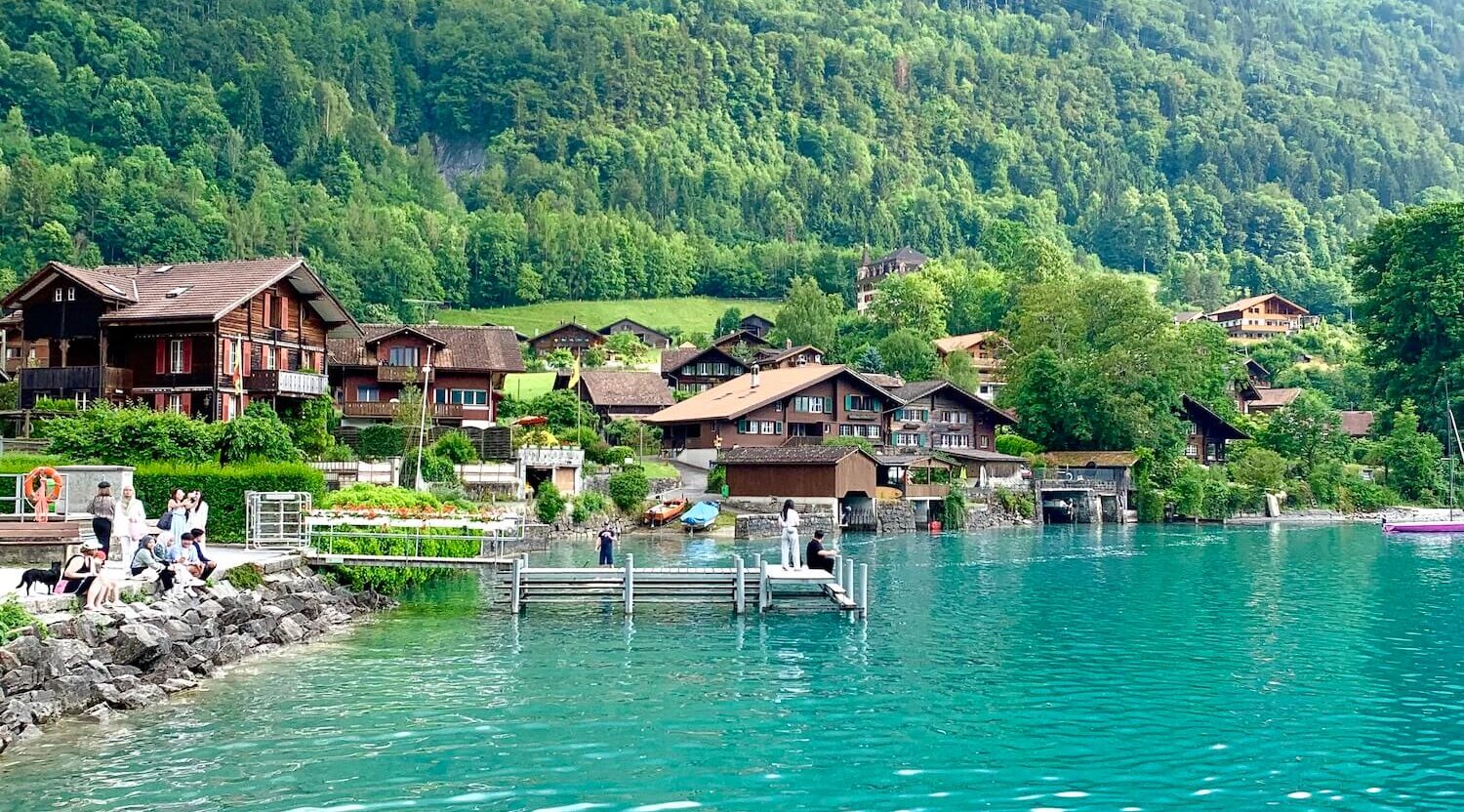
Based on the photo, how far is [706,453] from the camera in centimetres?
9094

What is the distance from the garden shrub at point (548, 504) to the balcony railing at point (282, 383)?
11419 mm

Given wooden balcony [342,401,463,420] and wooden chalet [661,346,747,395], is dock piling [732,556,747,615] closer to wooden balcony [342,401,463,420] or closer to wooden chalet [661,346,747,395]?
wooden balcony [342,401,463,420]

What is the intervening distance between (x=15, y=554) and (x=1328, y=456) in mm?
89682

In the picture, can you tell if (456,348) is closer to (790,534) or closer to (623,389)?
(623,389)

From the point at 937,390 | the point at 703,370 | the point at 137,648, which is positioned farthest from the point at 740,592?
the point at 703,370

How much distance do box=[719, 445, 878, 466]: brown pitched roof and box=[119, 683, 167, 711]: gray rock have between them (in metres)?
53.6

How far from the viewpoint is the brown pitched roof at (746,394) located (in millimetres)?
91562

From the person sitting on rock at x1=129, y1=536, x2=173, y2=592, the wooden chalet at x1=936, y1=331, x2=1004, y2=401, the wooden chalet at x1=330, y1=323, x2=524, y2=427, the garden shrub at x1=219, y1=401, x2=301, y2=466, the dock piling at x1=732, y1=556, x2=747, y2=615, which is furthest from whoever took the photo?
the wooden chalet at x1=936, y1=331, x2=1004, y2=401

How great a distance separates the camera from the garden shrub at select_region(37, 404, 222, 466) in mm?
44531

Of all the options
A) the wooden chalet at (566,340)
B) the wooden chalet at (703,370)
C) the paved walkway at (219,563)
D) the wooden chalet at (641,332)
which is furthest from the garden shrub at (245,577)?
the wooden chalet at (641,332)

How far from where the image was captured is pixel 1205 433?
106875 mm

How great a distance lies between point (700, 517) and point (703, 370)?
47985 millimetres

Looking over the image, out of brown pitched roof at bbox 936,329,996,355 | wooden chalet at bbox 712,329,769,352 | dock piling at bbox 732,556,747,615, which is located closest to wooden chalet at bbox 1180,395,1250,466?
brown pitched roof at bbox 936,329,996,355

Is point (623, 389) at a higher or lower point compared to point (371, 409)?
higher
